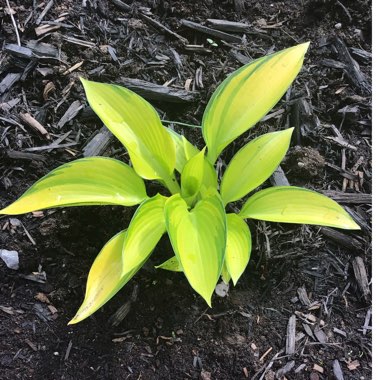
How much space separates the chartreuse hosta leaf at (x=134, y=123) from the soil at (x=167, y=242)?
0.23 meters

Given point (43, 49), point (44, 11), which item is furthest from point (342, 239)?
point (44, 11)

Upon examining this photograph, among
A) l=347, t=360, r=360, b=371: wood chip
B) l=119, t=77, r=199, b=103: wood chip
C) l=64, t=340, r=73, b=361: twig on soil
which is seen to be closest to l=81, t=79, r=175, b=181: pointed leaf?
l=119, t=77, r=199, b=103: wood chip

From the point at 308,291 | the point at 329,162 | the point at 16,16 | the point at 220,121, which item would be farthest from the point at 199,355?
the point at 16,16

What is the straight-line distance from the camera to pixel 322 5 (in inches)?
65.8

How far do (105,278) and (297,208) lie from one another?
0.47 metres

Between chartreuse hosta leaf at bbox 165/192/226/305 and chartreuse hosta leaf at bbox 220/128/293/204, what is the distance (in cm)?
13

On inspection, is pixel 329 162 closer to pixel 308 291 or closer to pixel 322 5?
pixel 308 291

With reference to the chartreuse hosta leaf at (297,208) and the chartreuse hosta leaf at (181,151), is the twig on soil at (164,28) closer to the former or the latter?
the chartreuse hosta leaf at (181,151)

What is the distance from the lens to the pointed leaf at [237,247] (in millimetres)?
1097

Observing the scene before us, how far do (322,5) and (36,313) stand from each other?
52.4 inches

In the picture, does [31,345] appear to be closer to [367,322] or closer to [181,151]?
[181,151]

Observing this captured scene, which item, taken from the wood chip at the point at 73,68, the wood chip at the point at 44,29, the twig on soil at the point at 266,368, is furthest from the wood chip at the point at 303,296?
the wood chip at the point at 44,29

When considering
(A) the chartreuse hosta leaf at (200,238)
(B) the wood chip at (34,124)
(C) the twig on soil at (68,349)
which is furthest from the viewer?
(B) the wood chip at (34,124)

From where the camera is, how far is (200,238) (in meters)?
1.05
